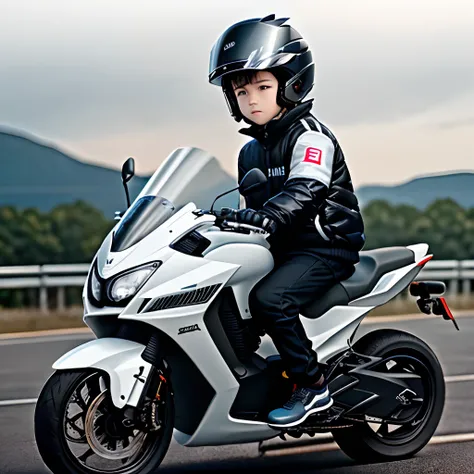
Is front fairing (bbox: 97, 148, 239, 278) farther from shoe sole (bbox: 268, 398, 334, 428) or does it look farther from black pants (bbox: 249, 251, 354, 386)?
shoe sole (bbox: 268, 398, 334, 428)

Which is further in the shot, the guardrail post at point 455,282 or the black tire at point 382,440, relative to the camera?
the guardrail post at point 455,282

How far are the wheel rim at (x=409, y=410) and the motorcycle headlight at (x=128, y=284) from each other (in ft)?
5.36

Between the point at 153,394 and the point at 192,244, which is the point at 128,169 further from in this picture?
the point at 153,394

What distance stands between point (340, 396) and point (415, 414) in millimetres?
589

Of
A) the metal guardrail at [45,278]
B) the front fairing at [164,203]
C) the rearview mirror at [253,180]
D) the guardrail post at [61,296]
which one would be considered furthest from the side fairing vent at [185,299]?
the guardrail post at [61,296]

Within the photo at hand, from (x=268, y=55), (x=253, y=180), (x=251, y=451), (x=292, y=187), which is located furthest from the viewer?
(x=251, y=451)

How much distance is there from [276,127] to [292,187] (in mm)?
377

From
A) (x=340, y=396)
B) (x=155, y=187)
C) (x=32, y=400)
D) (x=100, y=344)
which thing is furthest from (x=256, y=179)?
(x=32, y=400)

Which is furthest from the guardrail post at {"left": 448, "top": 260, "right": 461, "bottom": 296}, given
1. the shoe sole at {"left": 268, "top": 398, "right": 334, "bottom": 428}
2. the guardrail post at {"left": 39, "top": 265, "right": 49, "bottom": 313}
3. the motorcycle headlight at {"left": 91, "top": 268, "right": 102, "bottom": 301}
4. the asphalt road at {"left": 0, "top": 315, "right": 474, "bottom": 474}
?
the motorcycle headlight at {"left": 91, "top": 268, "right": 102, "bottom": 301}

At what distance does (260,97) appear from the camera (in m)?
6.20

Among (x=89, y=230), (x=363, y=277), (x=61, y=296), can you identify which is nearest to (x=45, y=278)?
(x=61, y=296)

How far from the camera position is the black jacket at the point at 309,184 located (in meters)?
6.00

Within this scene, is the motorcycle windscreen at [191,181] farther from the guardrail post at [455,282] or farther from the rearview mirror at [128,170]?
the guardrail post at [455,282]

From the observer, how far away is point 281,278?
237 inches
